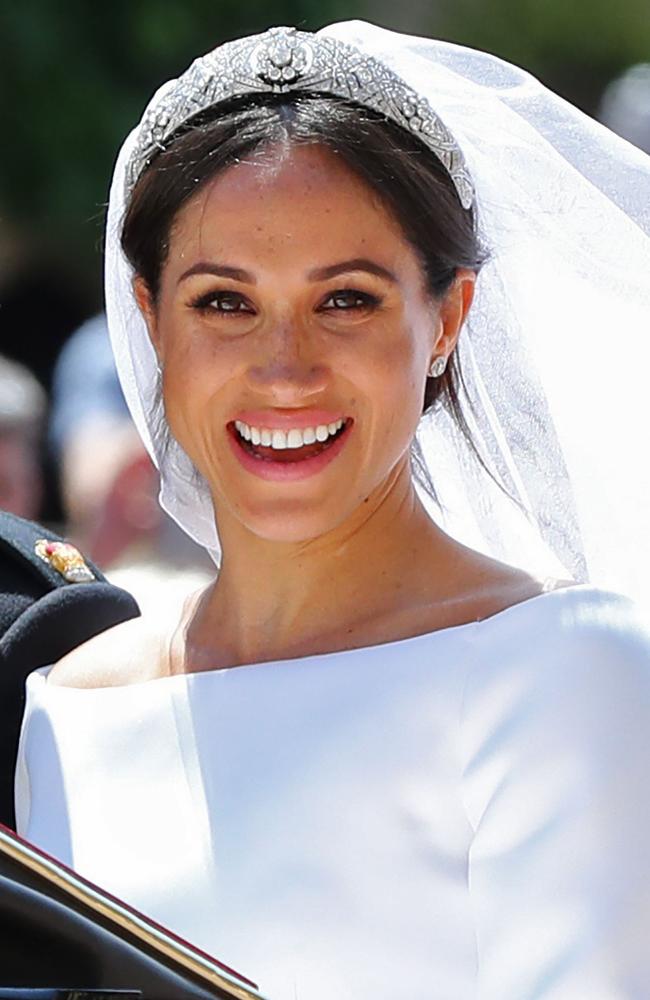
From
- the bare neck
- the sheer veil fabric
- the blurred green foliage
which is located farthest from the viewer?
the blurred green foliage

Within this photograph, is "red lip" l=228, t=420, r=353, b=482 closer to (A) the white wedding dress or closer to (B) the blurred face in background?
(A) the white wedding dress

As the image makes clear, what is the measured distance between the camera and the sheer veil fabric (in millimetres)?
2785

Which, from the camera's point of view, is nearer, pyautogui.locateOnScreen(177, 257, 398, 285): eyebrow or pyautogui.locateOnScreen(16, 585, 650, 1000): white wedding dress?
pyautogui.locateOnScreen(16, 585, 650, 1000): white wedding dress

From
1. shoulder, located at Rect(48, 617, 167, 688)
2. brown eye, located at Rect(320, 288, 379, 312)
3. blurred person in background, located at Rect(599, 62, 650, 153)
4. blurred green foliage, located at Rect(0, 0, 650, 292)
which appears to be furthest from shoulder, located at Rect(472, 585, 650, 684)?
blurred green foliage, located at Rect(0, 0, 650, 292)

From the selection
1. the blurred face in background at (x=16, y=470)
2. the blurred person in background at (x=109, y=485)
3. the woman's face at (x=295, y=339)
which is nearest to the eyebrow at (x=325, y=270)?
the woman's face at (x=295, y=339)

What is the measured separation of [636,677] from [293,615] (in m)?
0.55

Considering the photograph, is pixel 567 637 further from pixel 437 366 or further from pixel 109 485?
pixel 109 485

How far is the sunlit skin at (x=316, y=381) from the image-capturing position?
2.53 metres

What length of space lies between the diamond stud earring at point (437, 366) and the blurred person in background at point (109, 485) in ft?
7.56

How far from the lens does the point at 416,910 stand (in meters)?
2.35

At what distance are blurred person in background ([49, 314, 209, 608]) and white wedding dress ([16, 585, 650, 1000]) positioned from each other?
2382 mm

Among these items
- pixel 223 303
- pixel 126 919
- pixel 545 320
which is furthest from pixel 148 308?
pixel 126 919

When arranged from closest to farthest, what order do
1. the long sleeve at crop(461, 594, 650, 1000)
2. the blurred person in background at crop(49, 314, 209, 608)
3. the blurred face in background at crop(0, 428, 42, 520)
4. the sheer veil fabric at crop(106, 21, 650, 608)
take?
1. the long sleeve at crop(461, 594, 650, 1000)
2. the sheer veil fabric at crop(106, 21, 650, 608)
3. the blurred face in background at crop(0, 428, 42, 520)
4. the blurred person in background at crop(49, 314, 209, 608)

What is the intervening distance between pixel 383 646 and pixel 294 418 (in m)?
0.29
